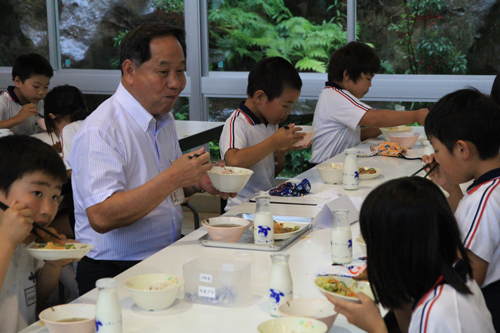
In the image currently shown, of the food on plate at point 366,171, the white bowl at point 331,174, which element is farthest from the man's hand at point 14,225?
the food on plate at point 366,171

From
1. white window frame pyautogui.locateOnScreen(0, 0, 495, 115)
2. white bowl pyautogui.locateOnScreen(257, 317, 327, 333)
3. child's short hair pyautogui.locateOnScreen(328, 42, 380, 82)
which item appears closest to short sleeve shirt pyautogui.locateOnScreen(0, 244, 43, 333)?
white bowl pyautogui.locateOnScreen(257, 317, 327, 333)

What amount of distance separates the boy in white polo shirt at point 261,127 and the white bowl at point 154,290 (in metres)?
1.39

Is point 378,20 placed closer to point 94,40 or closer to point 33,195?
point 94,40

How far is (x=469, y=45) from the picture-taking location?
16.4 ft

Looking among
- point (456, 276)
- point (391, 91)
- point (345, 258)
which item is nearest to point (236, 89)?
point (391, 91)

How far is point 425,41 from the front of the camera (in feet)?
16.8

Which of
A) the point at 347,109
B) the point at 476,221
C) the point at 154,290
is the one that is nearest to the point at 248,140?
the point at 347,109

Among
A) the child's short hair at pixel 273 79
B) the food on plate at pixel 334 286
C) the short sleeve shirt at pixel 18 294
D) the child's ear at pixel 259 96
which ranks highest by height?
the child's short hair at pixel 273 79

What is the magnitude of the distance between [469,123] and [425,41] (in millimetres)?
3698

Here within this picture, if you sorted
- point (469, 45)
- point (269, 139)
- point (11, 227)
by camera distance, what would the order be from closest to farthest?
1. point (11, 227)
2. point (269, 139)
3. point (469, 45)

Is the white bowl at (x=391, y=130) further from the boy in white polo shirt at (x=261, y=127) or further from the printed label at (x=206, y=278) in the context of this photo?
the printed label at (x=206, y=278)

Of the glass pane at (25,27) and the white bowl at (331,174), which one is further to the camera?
the glass pane at (25,27)

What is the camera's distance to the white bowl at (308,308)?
4.13 ft

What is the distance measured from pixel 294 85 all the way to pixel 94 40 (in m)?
3.79
